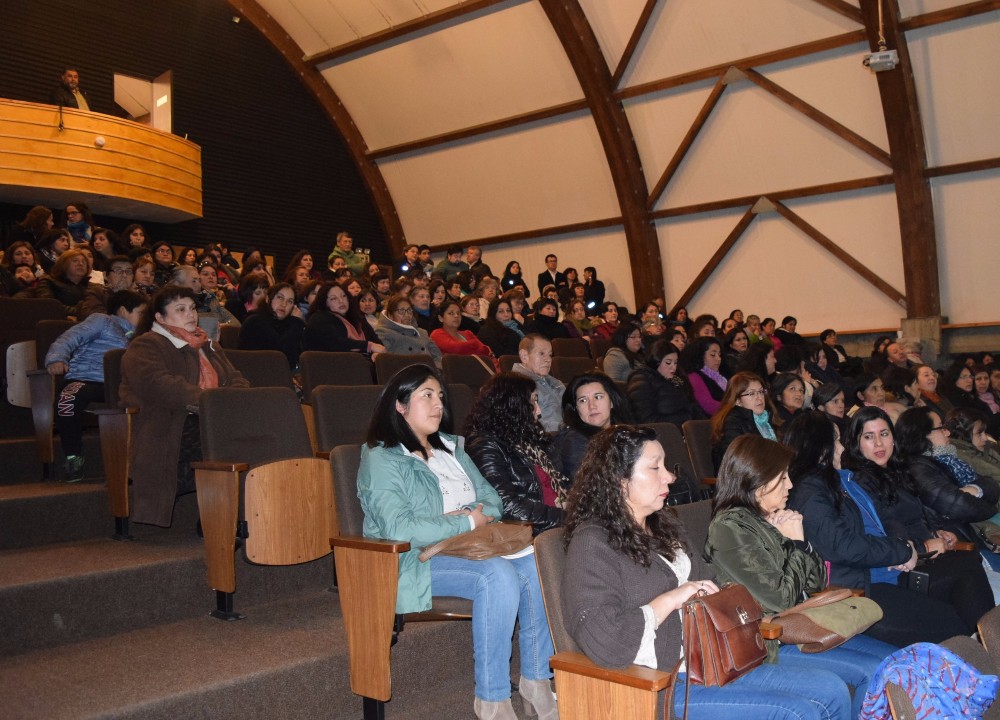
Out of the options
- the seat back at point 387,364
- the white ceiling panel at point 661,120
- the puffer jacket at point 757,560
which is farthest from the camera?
the white ceiling panel at point 661,120

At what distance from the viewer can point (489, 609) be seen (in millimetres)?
2564

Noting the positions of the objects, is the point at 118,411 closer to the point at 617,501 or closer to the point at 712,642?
the point at 617,501

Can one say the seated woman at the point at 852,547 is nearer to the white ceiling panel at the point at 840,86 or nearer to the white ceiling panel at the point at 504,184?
the white ceiling panel at the point at 840,86

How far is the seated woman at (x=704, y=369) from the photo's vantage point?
18.8 ft

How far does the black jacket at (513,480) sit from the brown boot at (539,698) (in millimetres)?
529

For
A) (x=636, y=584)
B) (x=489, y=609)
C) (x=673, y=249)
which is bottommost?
(x=489, y=609)

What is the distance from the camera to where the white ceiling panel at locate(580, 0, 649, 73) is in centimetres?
1022

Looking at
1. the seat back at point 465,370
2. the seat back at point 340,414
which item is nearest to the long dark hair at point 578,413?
the seat back at point 340,414

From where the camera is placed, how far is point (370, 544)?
2516mm

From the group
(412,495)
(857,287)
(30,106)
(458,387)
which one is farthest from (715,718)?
(857,287)

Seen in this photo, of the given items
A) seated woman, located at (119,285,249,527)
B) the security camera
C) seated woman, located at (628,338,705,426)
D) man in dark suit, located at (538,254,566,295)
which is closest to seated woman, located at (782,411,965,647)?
seated woman, located at (628,338,705,426)

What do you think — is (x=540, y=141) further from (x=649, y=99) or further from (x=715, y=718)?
(x=715, y=718)

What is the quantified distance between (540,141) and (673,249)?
2.21 metres

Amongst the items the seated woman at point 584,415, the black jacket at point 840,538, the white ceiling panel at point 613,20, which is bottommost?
the black jacket at point 840,538
